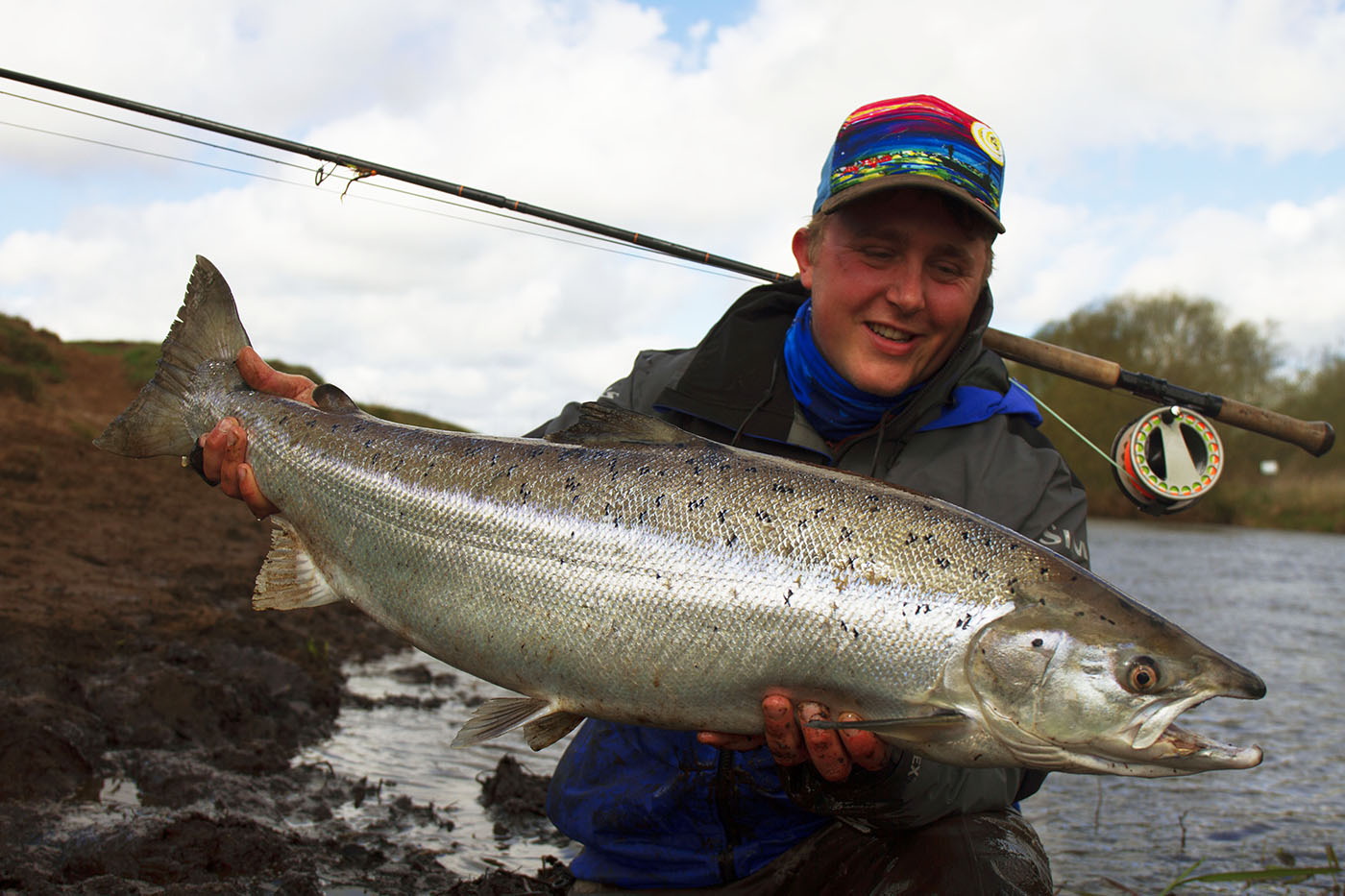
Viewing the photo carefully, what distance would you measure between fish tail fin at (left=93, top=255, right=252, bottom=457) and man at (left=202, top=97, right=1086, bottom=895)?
0.48 feet

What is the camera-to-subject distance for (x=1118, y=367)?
567 centimetres

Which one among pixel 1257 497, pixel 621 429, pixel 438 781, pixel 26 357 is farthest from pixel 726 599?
pixel 1257 497

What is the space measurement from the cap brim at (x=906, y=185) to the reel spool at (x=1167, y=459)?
2.06m

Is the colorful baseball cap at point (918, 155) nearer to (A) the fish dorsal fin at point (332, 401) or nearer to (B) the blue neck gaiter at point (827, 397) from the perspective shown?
(B) the blue neck gaiter at point (827, 397)

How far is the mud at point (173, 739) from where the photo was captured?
12.9 feet

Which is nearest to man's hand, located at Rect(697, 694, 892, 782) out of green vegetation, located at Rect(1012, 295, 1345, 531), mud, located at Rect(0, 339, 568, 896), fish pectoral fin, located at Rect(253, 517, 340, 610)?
fish pectoral fin, located at Rect(253, 517, 340, 610)

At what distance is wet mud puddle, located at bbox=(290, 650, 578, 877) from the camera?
4770 mm

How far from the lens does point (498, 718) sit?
2.97 metres

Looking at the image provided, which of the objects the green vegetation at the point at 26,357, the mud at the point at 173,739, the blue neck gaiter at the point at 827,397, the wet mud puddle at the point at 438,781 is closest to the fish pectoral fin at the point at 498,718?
the mud at the point at 173,739

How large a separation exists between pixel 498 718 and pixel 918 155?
227 cm

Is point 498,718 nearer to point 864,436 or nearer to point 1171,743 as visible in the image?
point 864,436

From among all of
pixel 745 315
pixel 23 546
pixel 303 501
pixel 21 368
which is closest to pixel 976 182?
pixel 745 315

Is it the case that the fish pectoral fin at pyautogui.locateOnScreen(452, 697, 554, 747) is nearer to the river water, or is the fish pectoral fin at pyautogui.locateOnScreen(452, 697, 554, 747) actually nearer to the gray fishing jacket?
the gray fishing jacket

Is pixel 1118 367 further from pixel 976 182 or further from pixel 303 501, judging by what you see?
pixel 303 501
